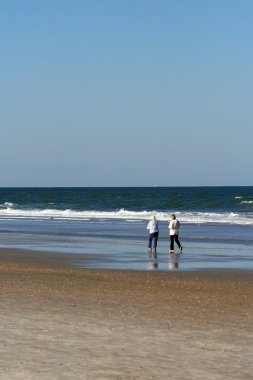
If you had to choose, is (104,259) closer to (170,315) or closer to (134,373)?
(170,315)

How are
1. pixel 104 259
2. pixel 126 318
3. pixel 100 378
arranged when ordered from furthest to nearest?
pixel 104 259 → pixel 126 318 → pixel 100 378

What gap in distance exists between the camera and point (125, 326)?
11.7 metres

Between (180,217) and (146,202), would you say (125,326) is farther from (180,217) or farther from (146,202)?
(146,202)

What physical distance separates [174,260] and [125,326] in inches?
516

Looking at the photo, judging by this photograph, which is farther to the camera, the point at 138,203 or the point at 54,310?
the point at 138,203

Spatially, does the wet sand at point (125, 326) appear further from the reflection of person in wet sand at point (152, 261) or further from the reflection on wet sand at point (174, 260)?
the reflection of person in wet sand at point (152, 261)

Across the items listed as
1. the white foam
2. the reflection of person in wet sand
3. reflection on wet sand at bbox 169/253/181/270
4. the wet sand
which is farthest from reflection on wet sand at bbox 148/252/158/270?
the white foam

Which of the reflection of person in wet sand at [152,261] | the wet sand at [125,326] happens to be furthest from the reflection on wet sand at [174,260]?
the wet sand at [125,326]

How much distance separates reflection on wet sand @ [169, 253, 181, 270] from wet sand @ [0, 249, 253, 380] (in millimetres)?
2532

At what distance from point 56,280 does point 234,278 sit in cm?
444

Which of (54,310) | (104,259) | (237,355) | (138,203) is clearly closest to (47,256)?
(104,259)

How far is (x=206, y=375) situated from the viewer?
8.65 meters

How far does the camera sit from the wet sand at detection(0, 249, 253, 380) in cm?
892

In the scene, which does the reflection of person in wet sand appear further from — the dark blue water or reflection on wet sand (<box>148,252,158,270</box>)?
the dark blue water
